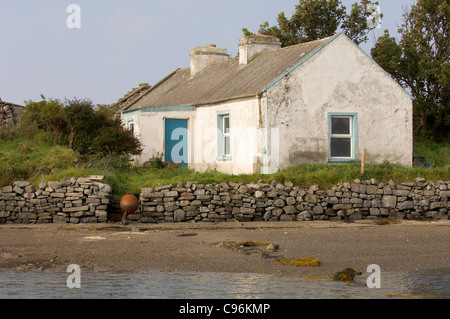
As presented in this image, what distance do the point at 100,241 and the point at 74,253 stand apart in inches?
52.7

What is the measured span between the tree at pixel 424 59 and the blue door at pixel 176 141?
9.71 metres

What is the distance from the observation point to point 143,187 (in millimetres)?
18078

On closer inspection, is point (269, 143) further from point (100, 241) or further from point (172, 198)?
point (100, 241)

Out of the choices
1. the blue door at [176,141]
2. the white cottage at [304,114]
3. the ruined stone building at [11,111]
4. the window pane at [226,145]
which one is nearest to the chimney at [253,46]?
the white cottage at [304,114]

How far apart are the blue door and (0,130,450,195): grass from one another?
3.11 m

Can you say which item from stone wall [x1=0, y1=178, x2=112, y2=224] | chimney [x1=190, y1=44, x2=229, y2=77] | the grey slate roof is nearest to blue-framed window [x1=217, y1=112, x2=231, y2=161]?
the grey slate roof

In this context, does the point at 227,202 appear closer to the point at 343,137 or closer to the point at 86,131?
the point at 343,137

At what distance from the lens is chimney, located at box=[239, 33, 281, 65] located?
24844 mm

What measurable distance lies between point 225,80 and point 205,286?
50.5 feet

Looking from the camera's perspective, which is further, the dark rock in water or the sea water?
the dark rock in water

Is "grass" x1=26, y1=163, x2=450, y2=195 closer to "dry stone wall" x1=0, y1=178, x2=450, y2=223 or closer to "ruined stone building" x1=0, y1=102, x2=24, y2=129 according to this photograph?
"dry stone wall" x1=0, y1=178, x2=450, y2=223

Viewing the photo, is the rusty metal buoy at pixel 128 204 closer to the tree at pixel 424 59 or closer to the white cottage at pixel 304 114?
the white cottage at pixel 304 114

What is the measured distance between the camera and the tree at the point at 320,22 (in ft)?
108

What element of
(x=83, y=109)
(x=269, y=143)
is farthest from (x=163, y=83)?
(x=269, y=143)
